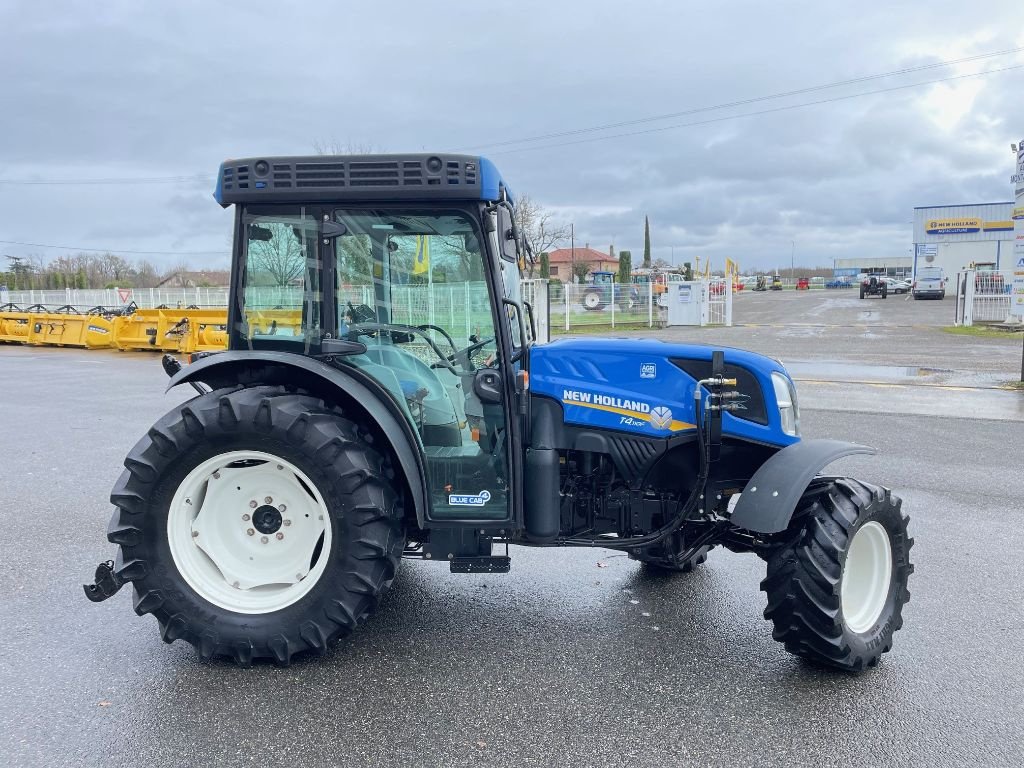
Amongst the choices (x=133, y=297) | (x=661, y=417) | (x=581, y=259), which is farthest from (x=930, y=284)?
(x=581, y=259)

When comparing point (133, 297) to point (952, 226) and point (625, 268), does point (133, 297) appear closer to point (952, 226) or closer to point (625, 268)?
point (625, 268)

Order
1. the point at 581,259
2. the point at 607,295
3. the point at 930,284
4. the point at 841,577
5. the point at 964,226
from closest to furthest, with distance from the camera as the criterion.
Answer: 1. the point at 841,577
2. the point at 607,295
3. the point at 930,284
4. the point at 964,226
5. the point at 581,259

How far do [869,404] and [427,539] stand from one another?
905 centimetres

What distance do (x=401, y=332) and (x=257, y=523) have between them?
112 centimetres

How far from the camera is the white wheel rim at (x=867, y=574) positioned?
12.1ft

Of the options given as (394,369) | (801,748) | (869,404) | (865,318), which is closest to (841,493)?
(801,748)

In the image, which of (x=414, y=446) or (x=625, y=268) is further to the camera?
(x=625, y=268)

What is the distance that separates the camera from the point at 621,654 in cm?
368

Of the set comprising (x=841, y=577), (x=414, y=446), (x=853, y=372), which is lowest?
(x=853, y=372)

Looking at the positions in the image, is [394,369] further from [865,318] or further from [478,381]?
[865,318]

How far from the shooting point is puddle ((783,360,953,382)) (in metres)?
14.1

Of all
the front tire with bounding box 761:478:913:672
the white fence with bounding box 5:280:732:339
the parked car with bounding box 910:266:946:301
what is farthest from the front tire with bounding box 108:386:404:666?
the parked car with bounding box 910:266:946:301

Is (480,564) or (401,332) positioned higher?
(401,332)

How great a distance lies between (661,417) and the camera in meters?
3.72
